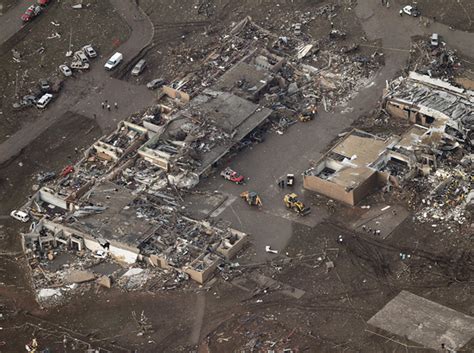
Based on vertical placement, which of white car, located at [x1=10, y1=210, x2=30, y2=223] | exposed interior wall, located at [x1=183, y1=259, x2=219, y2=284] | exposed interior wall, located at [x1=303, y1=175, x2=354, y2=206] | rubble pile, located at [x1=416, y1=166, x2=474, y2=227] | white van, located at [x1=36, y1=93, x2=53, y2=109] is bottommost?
rubble pile, located at [x1=416, y1=166, x2=474, y2=227]

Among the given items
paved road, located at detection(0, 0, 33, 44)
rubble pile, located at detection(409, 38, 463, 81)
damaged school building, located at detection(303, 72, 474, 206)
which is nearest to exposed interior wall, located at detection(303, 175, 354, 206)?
damaged school building, located at detection(303, 72, 474, 206)

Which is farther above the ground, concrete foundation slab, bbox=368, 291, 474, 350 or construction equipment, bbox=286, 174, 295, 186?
construction equipment, bbox=286, 174, 295, 186

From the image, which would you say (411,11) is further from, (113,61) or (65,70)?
(65,70)

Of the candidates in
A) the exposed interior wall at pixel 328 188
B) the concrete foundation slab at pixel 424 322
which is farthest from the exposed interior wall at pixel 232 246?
the concrete foundation slab at pixel 424 322

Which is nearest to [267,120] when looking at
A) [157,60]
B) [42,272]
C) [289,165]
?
[289,165]

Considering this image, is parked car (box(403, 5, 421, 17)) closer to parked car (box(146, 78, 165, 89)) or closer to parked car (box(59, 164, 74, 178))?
parked car (box(146, 78, 165, 89))

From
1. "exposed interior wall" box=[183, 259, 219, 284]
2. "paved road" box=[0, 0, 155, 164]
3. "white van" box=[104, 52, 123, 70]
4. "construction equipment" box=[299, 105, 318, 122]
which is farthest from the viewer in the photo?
"white van" box=[104, 52, 123, 70]
